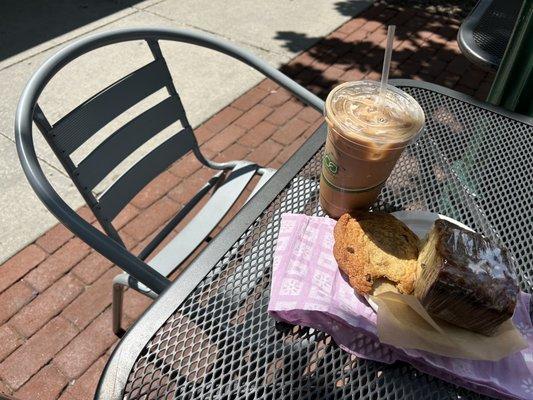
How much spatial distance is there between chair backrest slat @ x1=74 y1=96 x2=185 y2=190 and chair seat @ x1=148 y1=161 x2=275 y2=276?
1.24 feet

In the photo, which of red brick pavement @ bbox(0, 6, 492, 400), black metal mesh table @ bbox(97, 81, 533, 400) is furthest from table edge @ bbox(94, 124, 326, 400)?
red brick pavement @ bbox(0, 6, 492, 400)

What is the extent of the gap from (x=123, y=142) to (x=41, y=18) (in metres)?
3.79

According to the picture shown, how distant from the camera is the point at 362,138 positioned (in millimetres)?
1047

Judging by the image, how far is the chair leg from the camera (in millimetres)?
1758

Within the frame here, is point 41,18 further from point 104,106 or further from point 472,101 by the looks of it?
point 472,101

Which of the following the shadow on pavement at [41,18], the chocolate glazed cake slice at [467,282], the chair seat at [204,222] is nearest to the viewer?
the chocolate glazed cake slice at [467,282]

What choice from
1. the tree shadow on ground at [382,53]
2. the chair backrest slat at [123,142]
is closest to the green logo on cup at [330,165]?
the chair backrest slat at [123,142]

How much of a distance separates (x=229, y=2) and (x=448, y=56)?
2.49 meters

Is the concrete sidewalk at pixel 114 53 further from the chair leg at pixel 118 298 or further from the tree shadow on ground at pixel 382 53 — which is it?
the chair leg at pixel 118 298

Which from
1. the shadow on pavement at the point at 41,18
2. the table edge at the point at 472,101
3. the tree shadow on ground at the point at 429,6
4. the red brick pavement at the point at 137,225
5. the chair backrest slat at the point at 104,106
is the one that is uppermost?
the chair backrest slat at the point at 104,106

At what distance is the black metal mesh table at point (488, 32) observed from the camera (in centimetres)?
198

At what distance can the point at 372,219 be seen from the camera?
3.79ft

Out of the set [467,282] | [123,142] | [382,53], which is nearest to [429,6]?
[382,53]

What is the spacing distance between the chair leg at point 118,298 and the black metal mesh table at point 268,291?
2.32 ft
